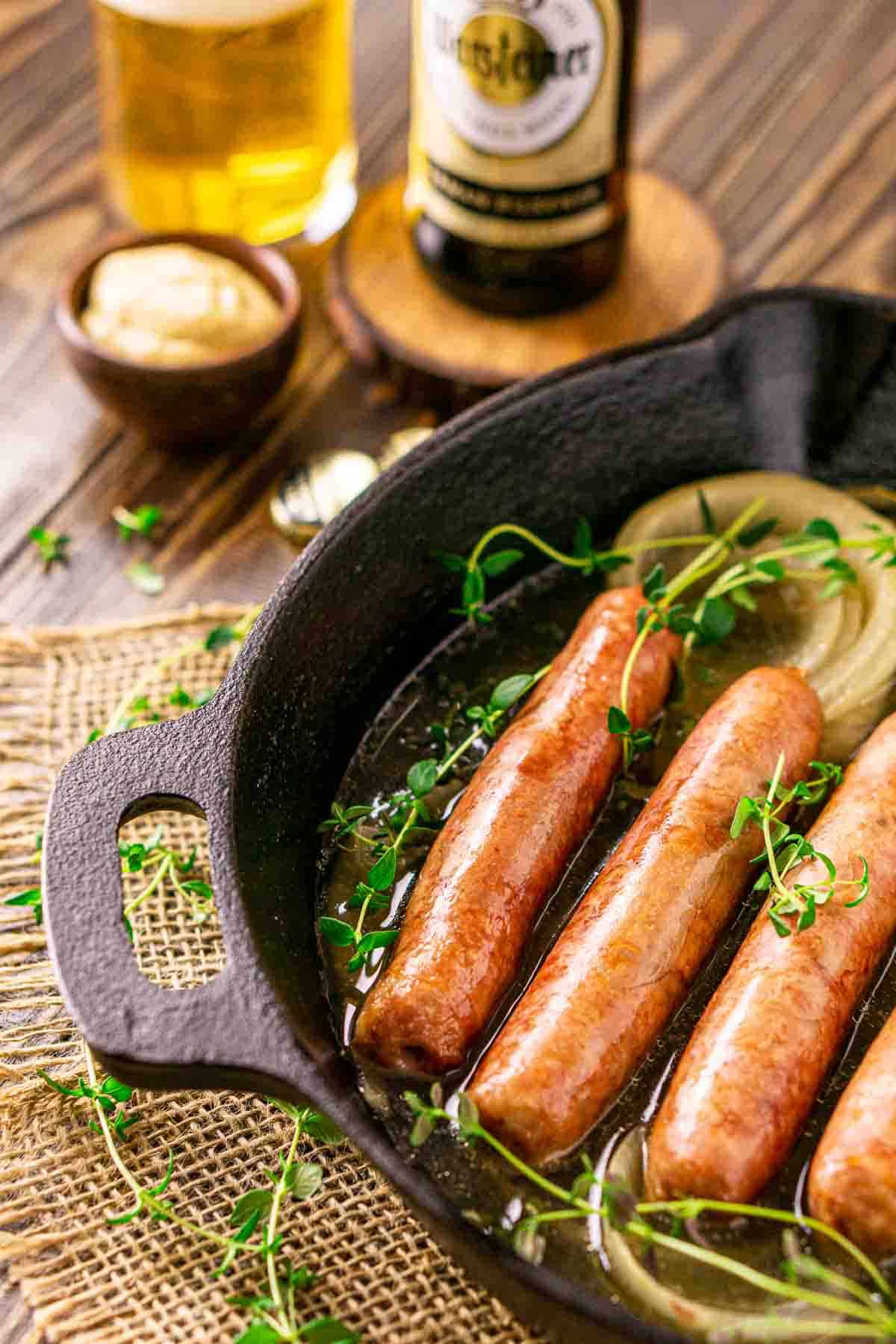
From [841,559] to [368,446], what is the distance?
1088 mm

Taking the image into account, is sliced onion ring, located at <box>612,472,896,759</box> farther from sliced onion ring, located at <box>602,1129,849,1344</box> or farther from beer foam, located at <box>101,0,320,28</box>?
beer foam, located at <box>101,0,320,28</box>

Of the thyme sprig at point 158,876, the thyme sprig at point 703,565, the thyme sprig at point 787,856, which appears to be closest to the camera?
the thyme sprig at point 787,856

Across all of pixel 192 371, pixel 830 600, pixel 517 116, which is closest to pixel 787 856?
pixel 830 600

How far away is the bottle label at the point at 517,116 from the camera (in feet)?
9.48

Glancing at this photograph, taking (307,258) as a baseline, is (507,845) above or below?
above

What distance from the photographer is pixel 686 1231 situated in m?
1.82

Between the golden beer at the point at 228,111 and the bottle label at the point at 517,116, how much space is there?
26 cm

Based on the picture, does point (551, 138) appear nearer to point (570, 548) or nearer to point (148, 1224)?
point (570, 548)

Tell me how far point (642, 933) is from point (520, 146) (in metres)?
1.73

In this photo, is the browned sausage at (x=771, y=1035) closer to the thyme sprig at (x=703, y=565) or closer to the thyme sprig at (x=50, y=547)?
the thyme sprig at (x=703, y=565)

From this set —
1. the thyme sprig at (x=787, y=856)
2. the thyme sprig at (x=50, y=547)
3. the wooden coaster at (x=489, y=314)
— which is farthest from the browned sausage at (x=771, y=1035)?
the thyme sprig at (x=50, y=547)

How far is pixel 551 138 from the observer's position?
3.03 meters

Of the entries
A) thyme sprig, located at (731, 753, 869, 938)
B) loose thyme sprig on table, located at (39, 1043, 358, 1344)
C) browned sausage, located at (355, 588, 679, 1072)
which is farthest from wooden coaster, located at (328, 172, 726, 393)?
loose thyme sprig on table, located at (39, 1043, 358, 1344)

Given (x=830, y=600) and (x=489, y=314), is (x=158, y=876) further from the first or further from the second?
(x=489, y=314)
